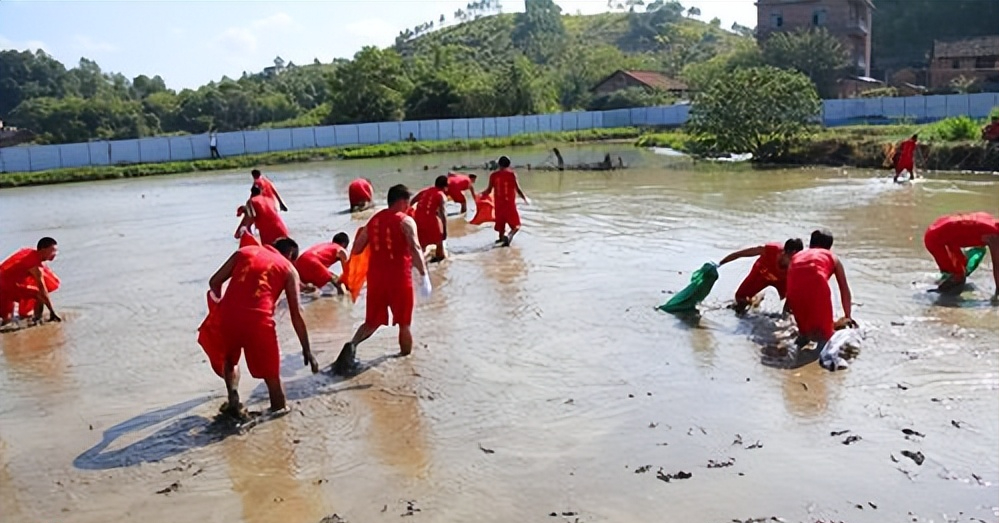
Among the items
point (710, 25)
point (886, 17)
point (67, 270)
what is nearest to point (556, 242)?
point (67, 270)

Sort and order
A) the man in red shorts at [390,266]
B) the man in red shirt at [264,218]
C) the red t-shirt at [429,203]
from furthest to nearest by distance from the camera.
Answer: the red t-shirt at [429,203]
the man in red shirt at [264,218]
the man in red shorts at [390,266]

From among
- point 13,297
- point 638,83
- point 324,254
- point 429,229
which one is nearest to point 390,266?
point 324,254

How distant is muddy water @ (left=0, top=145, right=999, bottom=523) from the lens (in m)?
5.46

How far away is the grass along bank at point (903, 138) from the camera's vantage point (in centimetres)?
2581

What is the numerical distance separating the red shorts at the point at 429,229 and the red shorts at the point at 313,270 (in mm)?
2194

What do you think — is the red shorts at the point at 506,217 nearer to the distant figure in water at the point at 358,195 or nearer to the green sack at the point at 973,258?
the distant figure in water at the point at 358,195

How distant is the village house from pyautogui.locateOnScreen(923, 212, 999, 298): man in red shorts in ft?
192

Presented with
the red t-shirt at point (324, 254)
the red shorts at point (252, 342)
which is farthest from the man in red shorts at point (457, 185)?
the red shorts at point (252, 342)

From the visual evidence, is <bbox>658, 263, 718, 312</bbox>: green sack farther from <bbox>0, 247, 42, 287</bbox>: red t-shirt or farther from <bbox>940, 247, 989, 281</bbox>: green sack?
<bbox>0, 247, 42, 287</bbox>: red t-shirt

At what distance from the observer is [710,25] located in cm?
15388

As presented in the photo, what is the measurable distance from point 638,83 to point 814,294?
6268 centimetres

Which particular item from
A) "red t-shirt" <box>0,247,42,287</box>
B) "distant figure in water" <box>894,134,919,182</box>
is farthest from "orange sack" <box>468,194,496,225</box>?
"distant figure in water" <box>894,134,919,182</box>

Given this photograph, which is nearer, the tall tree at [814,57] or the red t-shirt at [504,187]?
the red t-shirt at [504,187]

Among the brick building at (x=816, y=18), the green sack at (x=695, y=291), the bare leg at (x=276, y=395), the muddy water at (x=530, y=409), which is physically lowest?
the muddy water at (x=530, y=409)
